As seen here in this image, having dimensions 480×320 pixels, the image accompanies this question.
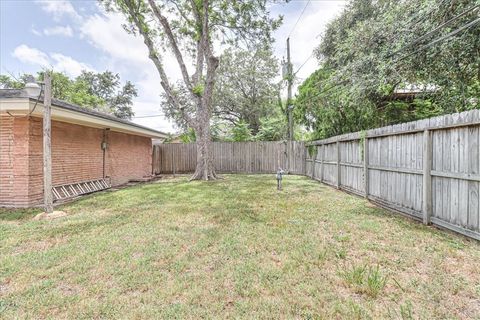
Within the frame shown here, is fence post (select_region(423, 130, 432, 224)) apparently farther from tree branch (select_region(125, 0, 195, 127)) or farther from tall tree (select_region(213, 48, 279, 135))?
tall tree (select_region(213, 48, 279, 135))

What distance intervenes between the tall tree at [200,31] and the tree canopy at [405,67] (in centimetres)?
444

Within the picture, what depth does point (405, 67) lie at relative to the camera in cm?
634

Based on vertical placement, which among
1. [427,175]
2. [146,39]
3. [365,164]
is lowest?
[427,175]

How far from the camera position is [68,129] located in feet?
24.4

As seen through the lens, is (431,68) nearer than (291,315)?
No

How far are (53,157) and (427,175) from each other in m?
8.79

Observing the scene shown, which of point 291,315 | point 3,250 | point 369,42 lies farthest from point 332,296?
point 369,42

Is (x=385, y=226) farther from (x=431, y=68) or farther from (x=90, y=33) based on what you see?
(x=90, y=33)

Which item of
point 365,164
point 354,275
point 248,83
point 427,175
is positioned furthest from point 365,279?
point 248,83

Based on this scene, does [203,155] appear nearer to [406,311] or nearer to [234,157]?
[234,157]

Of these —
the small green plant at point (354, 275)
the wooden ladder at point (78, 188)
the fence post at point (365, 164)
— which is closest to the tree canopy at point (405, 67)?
the fence post at point (365, 164)

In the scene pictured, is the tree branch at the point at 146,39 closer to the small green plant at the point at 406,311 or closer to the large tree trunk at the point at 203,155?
the large tree trunk at the point at 203,155

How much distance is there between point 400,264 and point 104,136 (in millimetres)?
9987

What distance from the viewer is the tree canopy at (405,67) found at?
514cm
